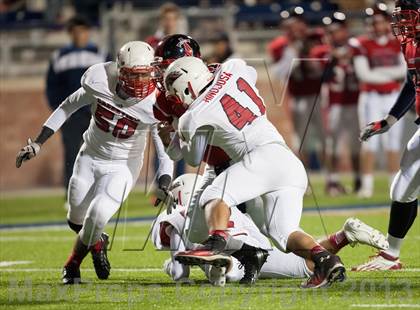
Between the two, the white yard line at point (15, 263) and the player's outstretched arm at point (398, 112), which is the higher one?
the player's outstretched arm at point (398, 112)

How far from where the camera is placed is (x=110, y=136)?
20.9 ft

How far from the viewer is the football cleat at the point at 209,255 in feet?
16.6

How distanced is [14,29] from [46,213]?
15.1ft

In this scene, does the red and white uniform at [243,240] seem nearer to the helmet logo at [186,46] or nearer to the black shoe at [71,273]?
the black shoe at [71,273]

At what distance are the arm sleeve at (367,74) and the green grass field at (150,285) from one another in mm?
2681

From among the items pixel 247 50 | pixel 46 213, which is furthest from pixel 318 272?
pixel 247 50

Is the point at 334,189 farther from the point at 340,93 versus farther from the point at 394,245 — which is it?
the point at 394,245

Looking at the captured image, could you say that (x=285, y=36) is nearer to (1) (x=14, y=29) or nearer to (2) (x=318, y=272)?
(1) (x=14, y=29)

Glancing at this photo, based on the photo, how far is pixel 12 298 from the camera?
537 cm

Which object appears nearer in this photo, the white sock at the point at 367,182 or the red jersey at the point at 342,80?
the white sock at the point at 367,182

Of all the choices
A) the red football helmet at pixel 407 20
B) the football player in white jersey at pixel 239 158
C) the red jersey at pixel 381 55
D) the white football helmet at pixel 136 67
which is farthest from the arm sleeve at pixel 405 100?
the red jersey at pixel 381 55

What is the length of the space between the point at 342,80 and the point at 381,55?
0.74m

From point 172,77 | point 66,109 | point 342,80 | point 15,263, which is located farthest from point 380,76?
point 172,77

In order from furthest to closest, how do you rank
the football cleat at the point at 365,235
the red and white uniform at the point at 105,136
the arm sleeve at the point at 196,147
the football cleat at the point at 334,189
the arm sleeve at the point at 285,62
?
the arm sleeve at the point at 285,62 < the football cleat at the point at 334,189 < the red and white uniform at the point at 105,136 < the football cleat at the point at 365,235 < the arm sleeve at the point at 196,147
